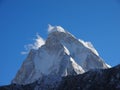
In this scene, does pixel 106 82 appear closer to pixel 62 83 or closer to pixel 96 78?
pixel 96 78

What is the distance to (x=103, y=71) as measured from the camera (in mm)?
191000

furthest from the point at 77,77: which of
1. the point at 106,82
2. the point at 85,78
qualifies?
the point at 106,82

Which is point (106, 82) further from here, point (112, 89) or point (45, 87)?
point (45, 87)

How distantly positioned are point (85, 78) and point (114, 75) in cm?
1415

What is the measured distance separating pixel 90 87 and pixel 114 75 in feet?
31.5

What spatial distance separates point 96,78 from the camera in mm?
188250

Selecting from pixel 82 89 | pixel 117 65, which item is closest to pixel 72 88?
pixel 82 89

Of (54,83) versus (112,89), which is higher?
(54,83)

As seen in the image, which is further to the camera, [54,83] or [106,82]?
[54,83]

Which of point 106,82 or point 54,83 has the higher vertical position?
point 54,83

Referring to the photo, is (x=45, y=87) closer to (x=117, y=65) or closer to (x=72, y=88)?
(x=72, y=88)

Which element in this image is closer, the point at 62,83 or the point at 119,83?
the point at 119,83

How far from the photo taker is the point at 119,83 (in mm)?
177000

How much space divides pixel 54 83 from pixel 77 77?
9.34m
